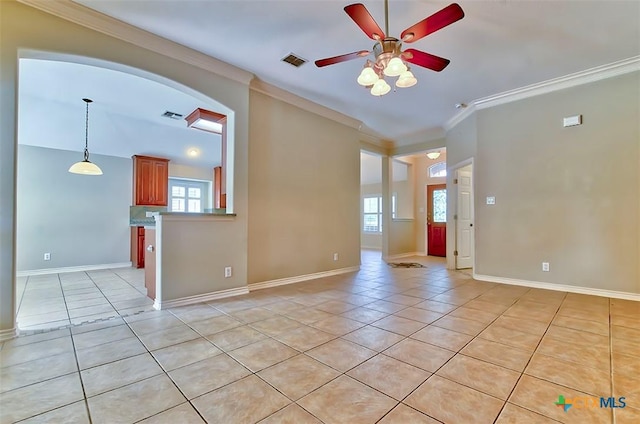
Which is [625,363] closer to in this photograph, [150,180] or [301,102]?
[301,102]

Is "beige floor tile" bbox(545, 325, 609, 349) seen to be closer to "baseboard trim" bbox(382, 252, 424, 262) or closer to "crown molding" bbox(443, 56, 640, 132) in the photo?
"crown molding" bbox(443, 56, 640, 132)

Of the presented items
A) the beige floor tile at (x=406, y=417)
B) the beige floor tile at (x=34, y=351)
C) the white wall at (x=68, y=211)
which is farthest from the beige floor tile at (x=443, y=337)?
the white wall at (x=68, y=211)

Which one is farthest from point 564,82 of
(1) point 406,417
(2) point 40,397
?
(2) point 40,397

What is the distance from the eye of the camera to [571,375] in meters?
1.73

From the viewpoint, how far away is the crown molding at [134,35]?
95.8 inches

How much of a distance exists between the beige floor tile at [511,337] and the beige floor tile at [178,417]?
6.99 ft

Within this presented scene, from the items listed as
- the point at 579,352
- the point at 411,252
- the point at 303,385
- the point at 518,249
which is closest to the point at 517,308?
the point at 579,352

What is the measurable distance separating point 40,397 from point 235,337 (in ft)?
3.74

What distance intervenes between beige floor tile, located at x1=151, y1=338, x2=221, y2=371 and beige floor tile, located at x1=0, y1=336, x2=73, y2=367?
2.32 feet

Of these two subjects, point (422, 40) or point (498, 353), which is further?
point (422, 40)

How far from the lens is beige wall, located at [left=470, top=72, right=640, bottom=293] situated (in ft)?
11.2

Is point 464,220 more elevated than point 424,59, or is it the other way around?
point 424,59

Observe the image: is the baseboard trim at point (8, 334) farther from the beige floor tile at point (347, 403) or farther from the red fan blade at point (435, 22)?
the red fan blade at point (435, 22)

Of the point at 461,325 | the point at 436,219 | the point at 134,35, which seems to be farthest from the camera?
the point at 436,219
